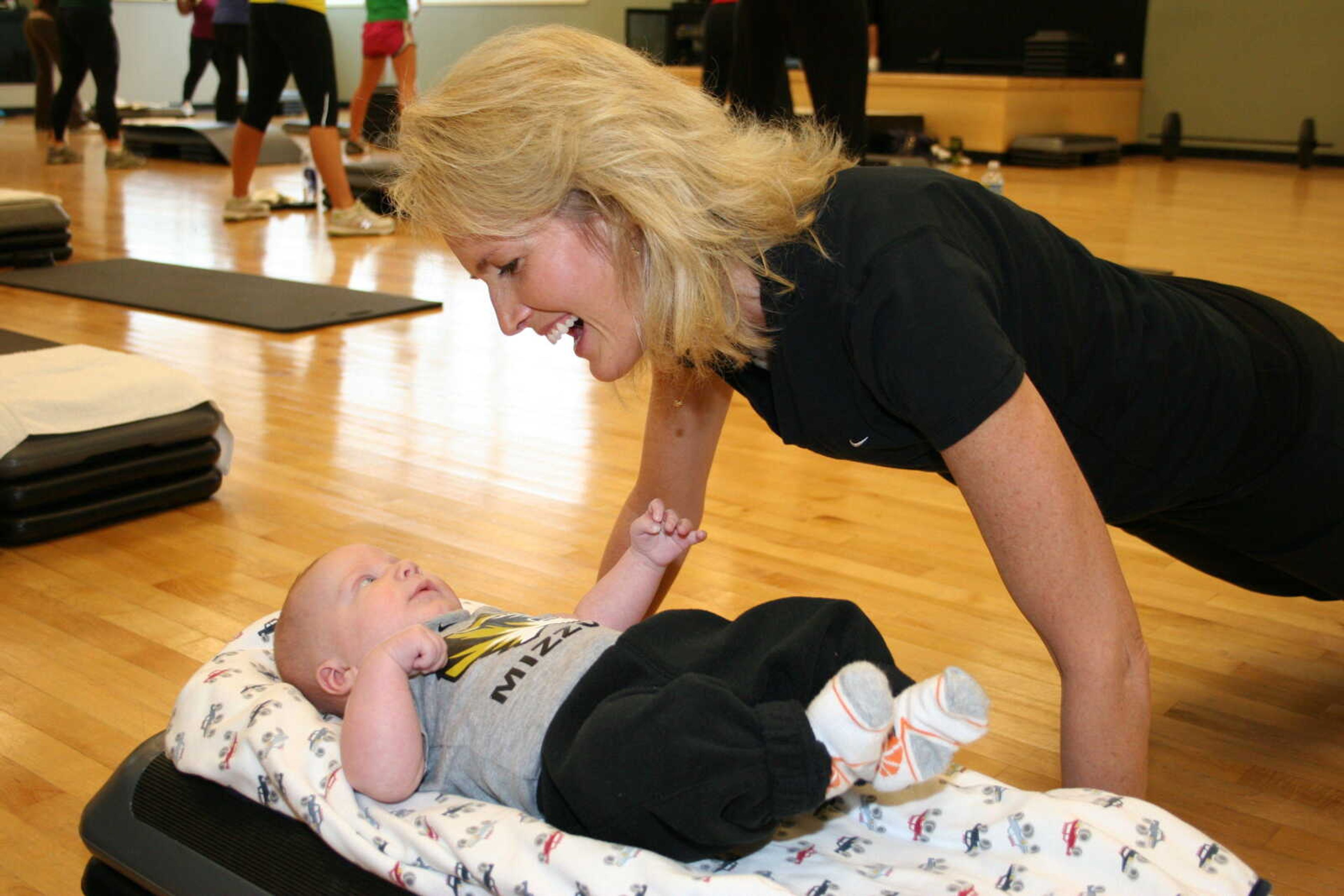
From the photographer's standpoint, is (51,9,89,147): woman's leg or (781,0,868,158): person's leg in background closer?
(781,0,868,158): person's leg in background

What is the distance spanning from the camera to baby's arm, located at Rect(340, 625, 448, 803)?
3.83 feet

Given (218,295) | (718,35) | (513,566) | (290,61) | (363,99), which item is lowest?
(513,566)

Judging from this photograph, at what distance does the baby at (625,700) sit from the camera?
→ 1006 mm

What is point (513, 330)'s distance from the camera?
4.10 ft

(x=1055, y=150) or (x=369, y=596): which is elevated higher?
(x=1055, y=150)

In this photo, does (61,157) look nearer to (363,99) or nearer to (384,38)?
(363,99)

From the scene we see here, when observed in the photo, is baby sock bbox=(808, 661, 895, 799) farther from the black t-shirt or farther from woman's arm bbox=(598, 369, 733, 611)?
woman's arm bbox=(598, 369, 733, 611)

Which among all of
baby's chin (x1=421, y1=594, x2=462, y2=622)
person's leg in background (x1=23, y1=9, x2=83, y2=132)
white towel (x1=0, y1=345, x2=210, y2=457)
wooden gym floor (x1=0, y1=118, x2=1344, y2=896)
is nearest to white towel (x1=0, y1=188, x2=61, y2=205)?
wooden gym floor (x1=0, y1=118, x2=1344, y2=896)

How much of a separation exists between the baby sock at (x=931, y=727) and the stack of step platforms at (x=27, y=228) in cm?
450

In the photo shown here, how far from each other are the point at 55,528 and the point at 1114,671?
1788mm

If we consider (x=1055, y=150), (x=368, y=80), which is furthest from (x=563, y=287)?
(x=1055, y=150)

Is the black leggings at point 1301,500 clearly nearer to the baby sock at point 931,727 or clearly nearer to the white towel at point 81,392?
the baby sock at point 931,727

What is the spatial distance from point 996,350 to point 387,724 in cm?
62

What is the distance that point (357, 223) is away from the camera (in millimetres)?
5566
